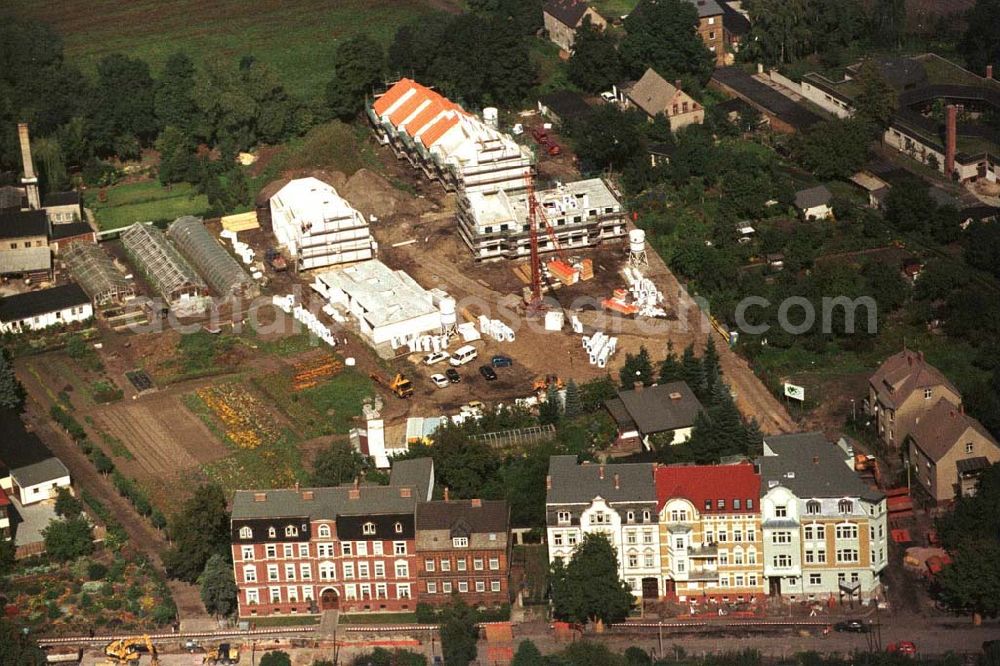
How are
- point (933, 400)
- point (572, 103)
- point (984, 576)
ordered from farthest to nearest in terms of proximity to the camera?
point (572, 103) < point (933, 400) < point (984, 576)

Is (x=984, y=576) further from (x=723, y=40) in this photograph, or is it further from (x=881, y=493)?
(x=723, y=40)

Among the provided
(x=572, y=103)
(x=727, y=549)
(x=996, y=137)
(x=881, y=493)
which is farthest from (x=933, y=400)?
(x=572, y=103)

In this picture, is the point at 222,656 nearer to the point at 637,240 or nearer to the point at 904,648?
the point at 904,648

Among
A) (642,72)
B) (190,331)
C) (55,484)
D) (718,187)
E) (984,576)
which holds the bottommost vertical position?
(984,576)

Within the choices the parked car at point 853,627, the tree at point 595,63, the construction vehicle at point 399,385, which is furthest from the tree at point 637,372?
the tree at point 595,63

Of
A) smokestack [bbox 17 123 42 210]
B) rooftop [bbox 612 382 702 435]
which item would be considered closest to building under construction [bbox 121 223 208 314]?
smokestack [bbox 17 123 42 210]
